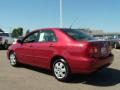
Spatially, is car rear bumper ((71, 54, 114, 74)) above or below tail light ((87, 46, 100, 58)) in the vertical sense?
below

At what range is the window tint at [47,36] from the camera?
819 centimetres

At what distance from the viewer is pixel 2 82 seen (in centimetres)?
750

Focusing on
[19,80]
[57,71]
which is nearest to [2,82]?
[19,80]

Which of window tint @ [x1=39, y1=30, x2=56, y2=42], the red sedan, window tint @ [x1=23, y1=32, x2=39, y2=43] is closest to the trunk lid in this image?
the red sedan

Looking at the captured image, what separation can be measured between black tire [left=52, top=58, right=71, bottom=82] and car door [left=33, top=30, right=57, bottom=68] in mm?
352

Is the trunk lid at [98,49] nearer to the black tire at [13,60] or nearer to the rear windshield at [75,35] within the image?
the rear windshield at [75,35]

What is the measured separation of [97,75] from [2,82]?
3155mm

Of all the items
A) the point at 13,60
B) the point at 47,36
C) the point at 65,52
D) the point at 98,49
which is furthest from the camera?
the point at 13,60

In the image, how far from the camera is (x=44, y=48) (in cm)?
824

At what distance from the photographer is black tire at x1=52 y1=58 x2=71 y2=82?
7.53 metres

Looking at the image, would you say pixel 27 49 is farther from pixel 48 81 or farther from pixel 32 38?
pixel 48 81

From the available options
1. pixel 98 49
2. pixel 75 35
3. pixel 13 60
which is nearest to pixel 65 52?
pixel 75 35

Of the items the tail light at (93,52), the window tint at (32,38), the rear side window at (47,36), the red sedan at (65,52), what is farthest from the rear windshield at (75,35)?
the window tint at (32,38)

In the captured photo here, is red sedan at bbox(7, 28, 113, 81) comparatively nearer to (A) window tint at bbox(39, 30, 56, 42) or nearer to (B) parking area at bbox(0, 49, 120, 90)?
(A) window tint at bbox(39, 30, 56, 42)
